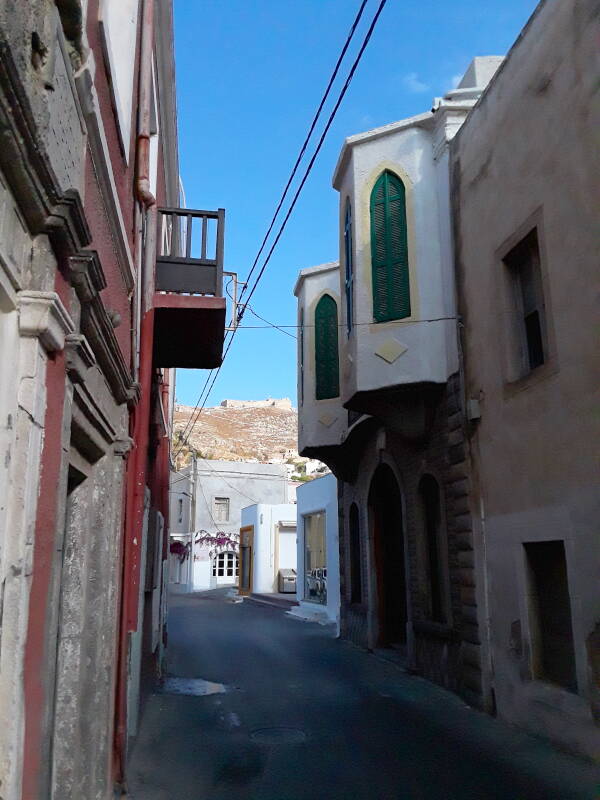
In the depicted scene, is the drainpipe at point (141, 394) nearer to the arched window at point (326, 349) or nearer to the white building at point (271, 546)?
the arched window at point (326, 349)

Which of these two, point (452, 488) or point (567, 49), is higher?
point (567, 49)

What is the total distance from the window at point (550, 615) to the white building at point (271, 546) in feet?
83.1

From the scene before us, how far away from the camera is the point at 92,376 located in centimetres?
420

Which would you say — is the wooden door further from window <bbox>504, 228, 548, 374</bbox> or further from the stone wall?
window <bbox>504, 228, 548, 374</bbox>

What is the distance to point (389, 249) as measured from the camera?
393 inches

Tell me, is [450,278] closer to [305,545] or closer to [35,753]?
[35,753]

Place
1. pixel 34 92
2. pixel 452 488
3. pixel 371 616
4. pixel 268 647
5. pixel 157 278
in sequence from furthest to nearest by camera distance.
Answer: pixel 268 647 → pixel 371 616 → pixel 452 488 → pixel 157 278 → pixel 34 92

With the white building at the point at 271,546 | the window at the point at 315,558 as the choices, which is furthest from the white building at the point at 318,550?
the white building at the point at 271,546

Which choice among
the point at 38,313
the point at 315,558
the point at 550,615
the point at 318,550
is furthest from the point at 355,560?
the point at 38,313

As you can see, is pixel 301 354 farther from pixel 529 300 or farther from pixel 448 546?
pixel 529 300

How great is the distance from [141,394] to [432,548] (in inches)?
223

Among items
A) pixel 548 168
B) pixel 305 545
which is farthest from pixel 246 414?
pixel 548 168

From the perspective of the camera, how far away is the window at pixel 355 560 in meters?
14.5

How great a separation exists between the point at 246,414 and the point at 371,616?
110289 mm
